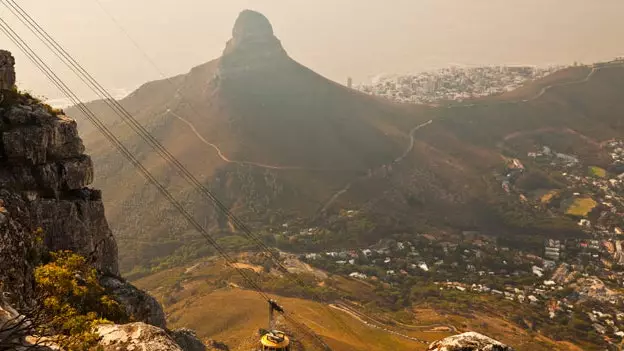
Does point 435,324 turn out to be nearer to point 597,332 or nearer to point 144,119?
point 597,332

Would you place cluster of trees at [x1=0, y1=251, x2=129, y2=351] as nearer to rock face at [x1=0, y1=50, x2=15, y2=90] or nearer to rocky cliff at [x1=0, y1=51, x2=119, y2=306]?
rocky cliff at [x1=0, y1=51, x2=119, y2=306]

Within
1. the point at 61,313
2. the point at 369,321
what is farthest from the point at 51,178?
the point at 369,321

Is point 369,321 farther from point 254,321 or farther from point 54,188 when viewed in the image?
point 54,188

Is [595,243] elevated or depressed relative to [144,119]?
depressed

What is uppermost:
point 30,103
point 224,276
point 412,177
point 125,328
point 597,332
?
point 30,103

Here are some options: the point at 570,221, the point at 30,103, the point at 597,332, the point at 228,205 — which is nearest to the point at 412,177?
the point at 570,221

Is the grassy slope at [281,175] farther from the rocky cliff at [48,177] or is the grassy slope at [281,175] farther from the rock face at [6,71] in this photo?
the rock face at [6,71]

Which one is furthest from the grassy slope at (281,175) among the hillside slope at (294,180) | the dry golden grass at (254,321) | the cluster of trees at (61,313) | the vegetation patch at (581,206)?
the cluster of trees at (61,313)
